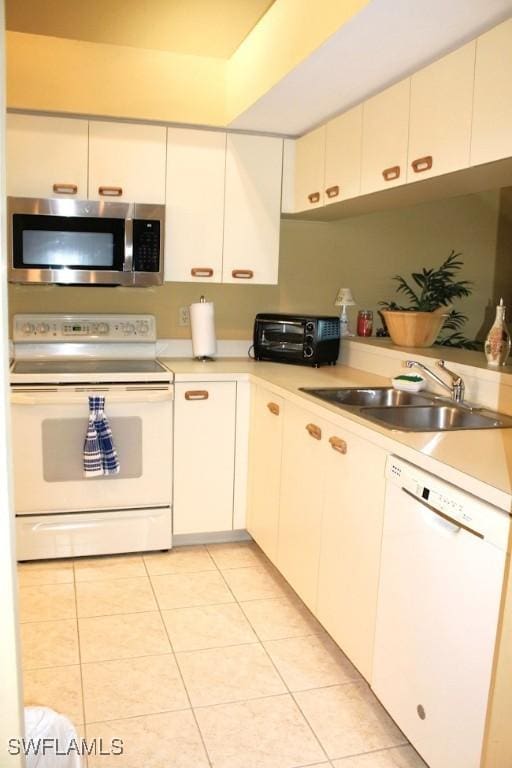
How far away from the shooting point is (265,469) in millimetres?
2986

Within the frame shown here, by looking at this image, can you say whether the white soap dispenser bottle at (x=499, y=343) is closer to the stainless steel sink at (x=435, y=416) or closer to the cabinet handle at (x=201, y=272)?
the stainless steel sink at (x=435, y=416)

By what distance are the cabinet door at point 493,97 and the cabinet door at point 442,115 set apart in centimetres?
3

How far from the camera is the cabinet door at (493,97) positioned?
185 cm

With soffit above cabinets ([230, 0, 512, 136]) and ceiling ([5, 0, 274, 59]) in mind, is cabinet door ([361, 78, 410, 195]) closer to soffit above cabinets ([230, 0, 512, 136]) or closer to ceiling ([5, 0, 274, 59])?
soffit above cabinets ([230, 0, 512, 136])

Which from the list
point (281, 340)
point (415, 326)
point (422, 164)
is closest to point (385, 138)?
point (422, 164)

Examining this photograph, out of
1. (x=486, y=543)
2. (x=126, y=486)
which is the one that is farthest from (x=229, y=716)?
(x=126, y=486)

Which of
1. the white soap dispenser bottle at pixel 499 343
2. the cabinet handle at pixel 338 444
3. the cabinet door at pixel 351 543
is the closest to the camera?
the cabinet door at pixel 351 543

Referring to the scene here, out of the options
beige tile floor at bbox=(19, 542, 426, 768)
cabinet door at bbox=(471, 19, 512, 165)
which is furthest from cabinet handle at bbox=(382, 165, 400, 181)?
beige tile floor at bbox=(19, 542, 426, 768)

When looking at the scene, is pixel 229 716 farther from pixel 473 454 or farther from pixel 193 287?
pixel 193 287

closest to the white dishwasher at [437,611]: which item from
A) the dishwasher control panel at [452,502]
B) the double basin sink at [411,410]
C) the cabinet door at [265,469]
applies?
the dishwasher control panel at [452,502]

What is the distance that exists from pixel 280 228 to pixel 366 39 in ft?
5.35

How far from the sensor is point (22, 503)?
2.93m

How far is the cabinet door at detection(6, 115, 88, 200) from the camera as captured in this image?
9.98ft

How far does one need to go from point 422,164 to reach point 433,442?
3.28 feet
